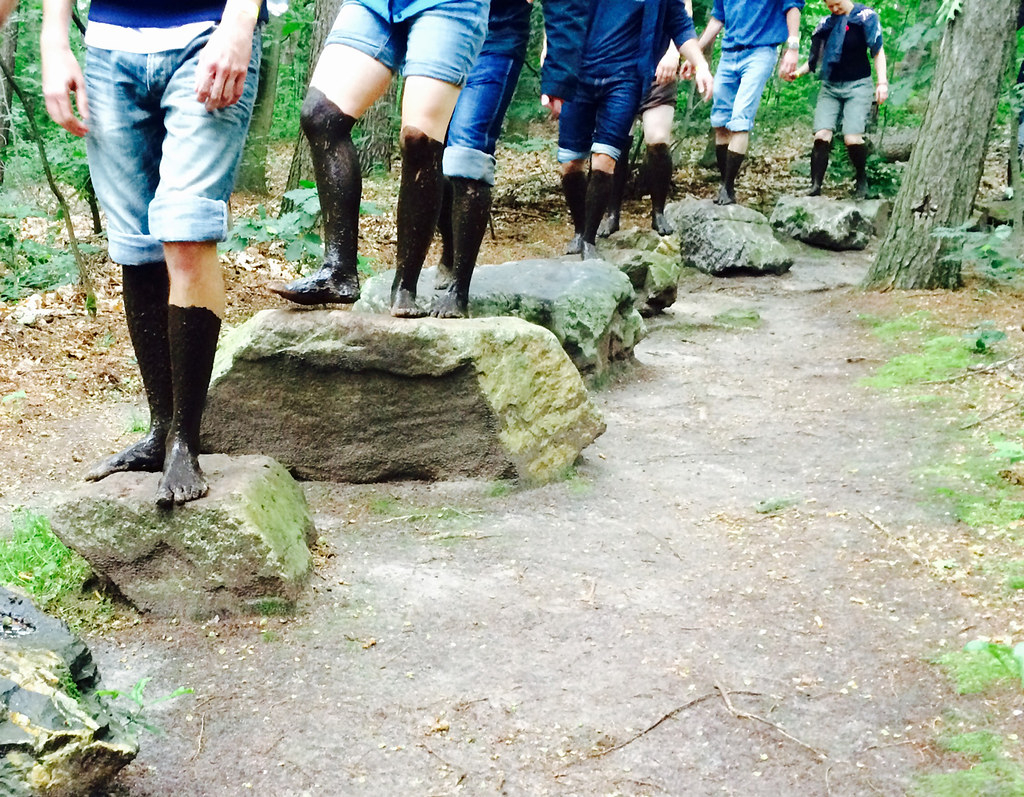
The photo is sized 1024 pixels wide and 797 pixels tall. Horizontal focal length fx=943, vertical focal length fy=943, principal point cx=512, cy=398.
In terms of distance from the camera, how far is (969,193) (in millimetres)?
5996

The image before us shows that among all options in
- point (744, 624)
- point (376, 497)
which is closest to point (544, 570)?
point (744, 624)

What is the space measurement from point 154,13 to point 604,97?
12.9 ft

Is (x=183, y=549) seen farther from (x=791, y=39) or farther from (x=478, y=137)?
(x=791, y=39)

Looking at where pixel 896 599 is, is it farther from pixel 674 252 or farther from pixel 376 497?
pixel 674 252

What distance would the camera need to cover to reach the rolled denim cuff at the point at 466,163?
363 centimetres

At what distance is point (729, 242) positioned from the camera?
7.68m

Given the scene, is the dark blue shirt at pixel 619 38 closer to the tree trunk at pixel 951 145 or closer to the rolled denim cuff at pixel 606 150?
the rolled denim cuff at pixel 606 150

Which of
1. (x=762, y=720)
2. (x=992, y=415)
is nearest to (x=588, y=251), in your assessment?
(x=992, y=415)

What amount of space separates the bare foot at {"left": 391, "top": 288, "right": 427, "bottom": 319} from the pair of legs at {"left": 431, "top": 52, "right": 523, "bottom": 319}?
0.21 m

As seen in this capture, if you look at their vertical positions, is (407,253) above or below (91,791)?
above

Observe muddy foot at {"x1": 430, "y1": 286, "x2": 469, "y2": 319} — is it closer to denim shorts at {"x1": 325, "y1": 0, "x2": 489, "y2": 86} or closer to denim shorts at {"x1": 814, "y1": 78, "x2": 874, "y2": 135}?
denim shorts at {"x1": 325, "y1": 0, "x2": 489, "y2": 86}

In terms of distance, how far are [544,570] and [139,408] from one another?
2.50m

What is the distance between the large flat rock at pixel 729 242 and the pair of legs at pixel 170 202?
561cm

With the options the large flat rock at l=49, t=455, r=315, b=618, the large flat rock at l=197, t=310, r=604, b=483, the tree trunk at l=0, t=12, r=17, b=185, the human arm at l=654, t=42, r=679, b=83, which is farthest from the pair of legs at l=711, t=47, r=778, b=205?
the large flat rock at l=49, t=455, r=315, b=618
